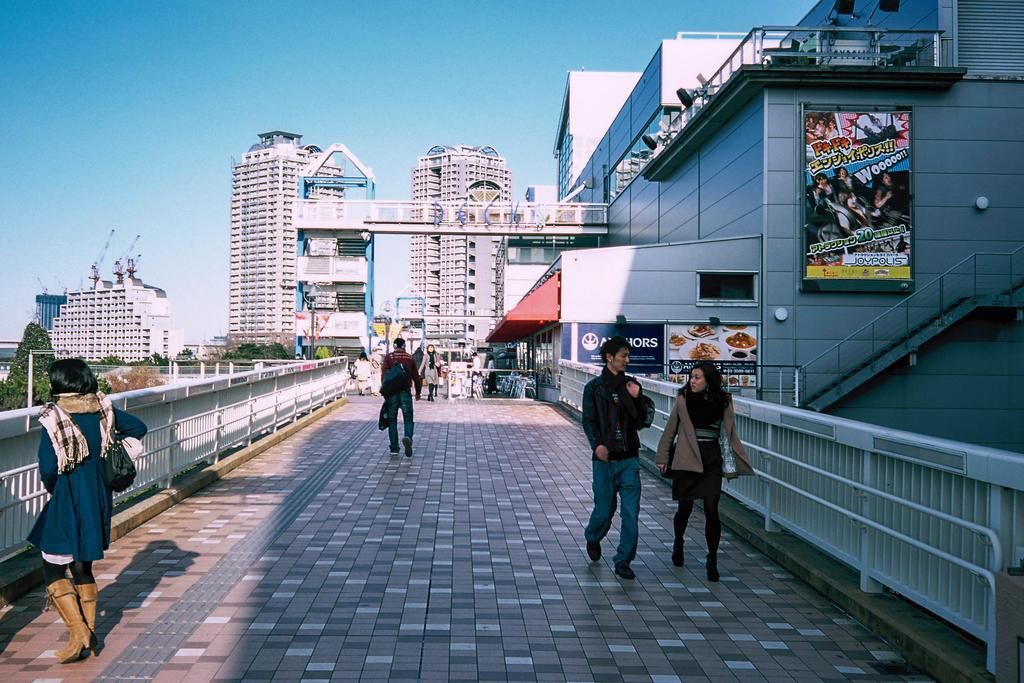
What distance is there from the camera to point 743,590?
251 inches

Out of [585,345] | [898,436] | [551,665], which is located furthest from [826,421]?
[585,345]

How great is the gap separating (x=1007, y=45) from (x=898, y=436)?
72.7ft

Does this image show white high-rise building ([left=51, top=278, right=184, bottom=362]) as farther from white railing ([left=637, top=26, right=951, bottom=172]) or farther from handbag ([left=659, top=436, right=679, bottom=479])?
handbag ([left=659, top=436, right=679, bottom=479])

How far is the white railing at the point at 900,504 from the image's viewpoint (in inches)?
171

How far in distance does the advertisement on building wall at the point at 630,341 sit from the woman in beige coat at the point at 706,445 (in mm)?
17517

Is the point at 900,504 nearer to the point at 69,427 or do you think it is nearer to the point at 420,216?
the point at 69,427

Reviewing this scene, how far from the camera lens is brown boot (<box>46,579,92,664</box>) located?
15.2 ft

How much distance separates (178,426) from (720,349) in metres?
16.7

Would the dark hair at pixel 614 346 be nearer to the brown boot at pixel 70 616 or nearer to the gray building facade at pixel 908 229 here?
the brown boot at pixel 70 616

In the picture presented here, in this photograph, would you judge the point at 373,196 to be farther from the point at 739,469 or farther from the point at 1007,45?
the point at 739,469

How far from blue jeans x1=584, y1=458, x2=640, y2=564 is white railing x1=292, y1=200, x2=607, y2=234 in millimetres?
34532

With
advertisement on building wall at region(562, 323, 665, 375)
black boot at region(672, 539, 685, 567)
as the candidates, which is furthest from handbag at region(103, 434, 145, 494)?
advertisement on building wall at region(562, 323, 665, 375)

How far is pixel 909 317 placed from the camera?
22.5m

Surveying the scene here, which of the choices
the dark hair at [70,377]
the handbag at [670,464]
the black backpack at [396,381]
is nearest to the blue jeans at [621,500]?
the handbag at [670,464]
